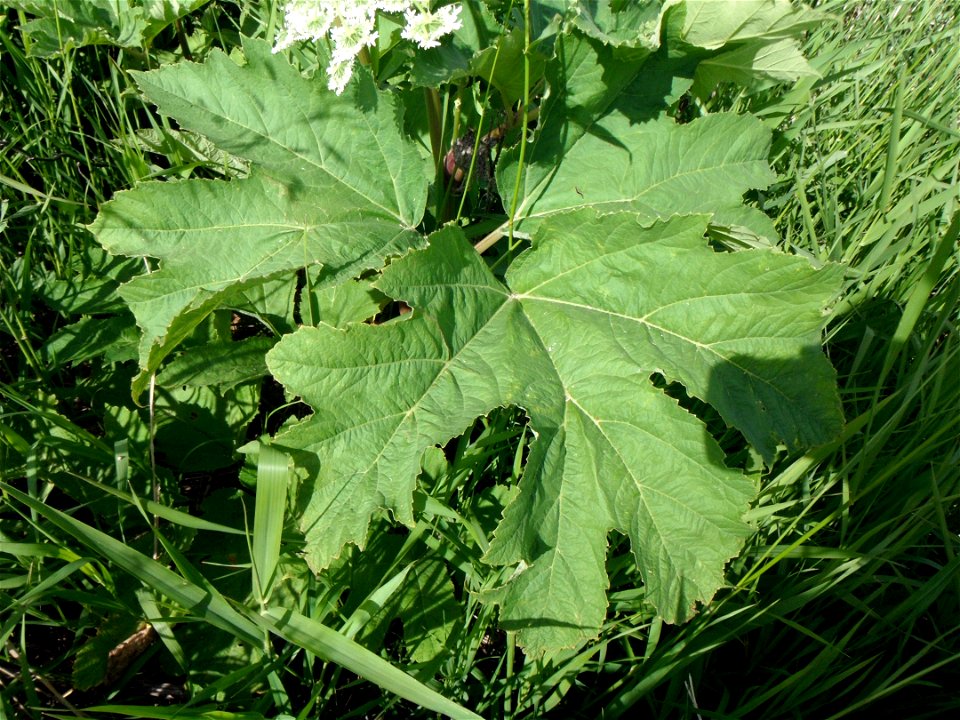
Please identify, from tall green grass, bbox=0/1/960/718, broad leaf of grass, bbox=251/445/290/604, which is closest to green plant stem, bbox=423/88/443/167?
tall green grass, bbox=0/1/960/718

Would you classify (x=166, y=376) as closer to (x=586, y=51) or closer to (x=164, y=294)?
(x=164, y=294)

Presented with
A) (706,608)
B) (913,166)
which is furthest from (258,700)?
(913,166)

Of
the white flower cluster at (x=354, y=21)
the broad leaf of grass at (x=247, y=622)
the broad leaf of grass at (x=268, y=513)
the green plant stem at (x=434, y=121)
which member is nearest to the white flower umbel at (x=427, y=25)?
the white flower cluster at (x=354, y=21)

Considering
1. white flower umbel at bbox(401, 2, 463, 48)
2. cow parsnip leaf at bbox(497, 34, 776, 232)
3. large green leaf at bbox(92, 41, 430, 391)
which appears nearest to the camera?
white flower umbel at bbox(401, 2, 463, 48)

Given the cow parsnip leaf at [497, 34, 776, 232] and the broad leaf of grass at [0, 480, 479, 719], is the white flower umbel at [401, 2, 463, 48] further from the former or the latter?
the broad leaf of grass at [0, 480, 479, 719]

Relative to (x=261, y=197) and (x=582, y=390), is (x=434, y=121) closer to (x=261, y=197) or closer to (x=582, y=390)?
(x=261, y=197)

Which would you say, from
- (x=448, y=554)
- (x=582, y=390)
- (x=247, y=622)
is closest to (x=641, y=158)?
(x=582, y=390)
